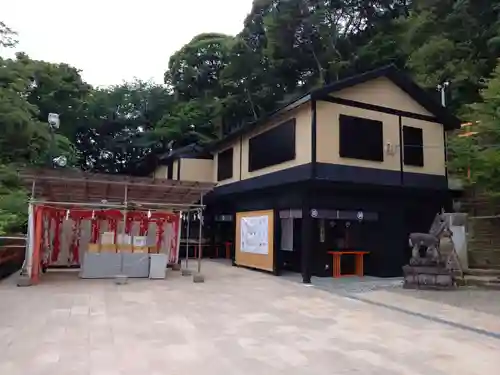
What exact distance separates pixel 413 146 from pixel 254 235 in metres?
5.71

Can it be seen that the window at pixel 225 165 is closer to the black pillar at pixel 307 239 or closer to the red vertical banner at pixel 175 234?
the red vertical banner at pixel 175 234

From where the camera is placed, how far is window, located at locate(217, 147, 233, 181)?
17.0m

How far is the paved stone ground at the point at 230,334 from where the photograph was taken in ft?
14.5

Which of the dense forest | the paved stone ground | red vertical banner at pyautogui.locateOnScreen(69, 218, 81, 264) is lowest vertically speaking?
the paved stone ground

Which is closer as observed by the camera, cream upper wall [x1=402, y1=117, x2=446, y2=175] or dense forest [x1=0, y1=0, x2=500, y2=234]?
dense forest [x1=0, y1=0, x2=500, y2=234]

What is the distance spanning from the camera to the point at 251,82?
26.9 m

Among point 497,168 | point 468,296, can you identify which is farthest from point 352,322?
point 497,168

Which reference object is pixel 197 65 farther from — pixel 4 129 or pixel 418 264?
pixel 418 264

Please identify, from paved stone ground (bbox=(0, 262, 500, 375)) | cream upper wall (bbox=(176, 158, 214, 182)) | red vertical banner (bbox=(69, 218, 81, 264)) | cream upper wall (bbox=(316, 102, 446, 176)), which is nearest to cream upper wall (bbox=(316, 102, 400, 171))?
cream upper wall (bbox=(316, 102, 446, 176))

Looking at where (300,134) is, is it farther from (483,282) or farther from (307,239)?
(483,282)

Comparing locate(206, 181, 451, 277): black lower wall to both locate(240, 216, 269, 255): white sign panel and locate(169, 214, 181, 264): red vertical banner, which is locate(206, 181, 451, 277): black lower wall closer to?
locate(240, 216, 269, 255): white sign panel

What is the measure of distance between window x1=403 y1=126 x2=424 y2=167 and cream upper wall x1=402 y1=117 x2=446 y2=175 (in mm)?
127

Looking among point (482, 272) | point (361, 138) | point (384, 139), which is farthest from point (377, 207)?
point (482, 272)

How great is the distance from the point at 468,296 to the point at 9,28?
1117 centimetres
